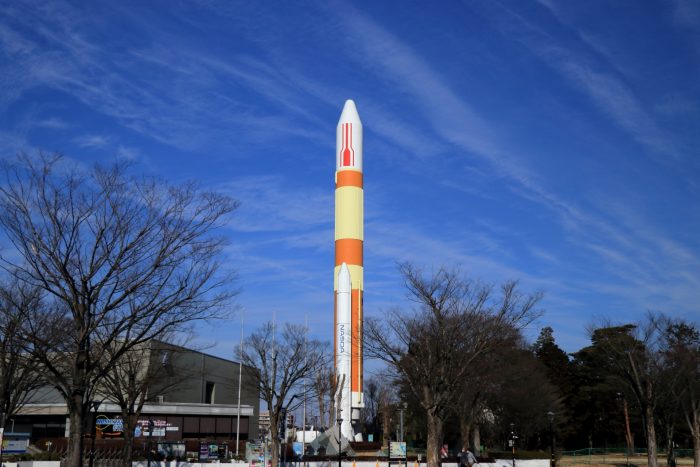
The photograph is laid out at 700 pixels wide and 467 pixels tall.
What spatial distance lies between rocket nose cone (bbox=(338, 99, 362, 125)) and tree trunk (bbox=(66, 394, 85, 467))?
43.0m

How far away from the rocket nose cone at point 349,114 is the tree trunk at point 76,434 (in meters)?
43.0

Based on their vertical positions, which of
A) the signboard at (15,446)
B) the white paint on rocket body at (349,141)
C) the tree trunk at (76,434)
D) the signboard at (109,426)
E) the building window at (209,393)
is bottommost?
the signboard at (15,446)

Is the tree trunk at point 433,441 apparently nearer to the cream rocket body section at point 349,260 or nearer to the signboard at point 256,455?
the signboard at point 256,455

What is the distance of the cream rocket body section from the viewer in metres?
54.4

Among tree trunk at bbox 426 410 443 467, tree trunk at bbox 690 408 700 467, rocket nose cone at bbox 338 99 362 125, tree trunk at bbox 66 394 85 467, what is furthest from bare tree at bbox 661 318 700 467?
tree trunk at bbox 66 394 85 467

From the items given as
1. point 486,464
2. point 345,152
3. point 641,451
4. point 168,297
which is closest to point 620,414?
point 641,451

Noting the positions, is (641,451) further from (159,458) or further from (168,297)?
(168,297)

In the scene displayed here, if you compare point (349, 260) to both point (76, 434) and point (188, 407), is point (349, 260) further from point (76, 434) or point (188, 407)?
point (76, 434)

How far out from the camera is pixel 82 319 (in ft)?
58.2

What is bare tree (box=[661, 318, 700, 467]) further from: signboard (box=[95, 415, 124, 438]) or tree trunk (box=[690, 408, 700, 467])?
signboard (box=[95, 415, 124, 438])

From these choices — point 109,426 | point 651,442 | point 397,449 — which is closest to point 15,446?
point 109,426

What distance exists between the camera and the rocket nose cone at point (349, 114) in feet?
190

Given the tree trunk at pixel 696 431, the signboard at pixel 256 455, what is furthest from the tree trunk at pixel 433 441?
the tree trunk at pixel 696 431

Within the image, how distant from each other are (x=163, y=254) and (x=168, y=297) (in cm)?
120
